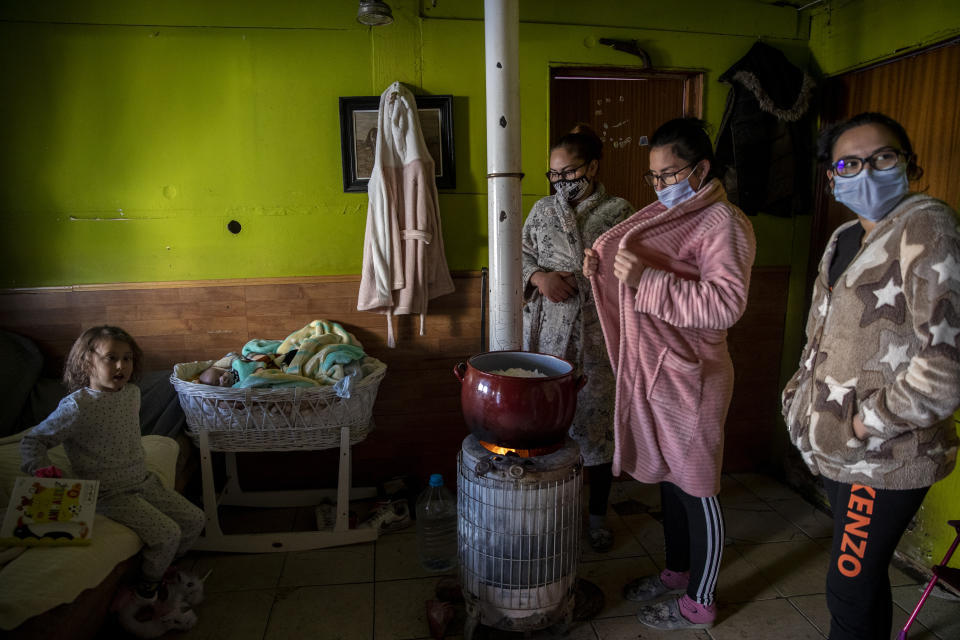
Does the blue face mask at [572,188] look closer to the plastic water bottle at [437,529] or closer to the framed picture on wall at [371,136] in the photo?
the framed picture on wall at [371,136]

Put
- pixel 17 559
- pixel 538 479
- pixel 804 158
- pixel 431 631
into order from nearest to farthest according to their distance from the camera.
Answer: pixel 17 559 < pixel 538 479 < pixel 431 631 < pixel 804 158

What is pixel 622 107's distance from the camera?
2.70 meters

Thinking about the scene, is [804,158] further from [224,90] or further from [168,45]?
[168,45]

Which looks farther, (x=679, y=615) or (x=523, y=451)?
(x=679, y=615)

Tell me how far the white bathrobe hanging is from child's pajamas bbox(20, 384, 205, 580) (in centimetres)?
93

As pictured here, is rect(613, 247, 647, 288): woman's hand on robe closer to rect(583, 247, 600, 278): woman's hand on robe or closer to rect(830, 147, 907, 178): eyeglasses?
rect(583, 247, 600, 278): woman's hand on robe

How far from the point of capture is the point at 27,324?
2.40 meters

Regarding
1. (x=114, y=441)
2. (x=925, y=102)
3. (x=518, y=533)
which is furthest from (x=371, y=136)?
(x=925, y=102)

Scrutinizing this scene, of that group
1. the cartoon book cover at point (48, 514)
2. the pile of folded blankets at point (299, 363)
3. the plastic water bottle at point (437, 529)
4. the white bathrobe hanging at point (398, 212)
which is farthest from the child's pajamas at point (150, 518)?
the white bathrobe hanging at point (398, 212)

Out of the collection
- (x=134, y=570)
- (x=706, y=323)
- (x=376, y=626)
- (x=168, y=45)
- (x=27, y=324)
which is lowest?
(x=376, y=626)

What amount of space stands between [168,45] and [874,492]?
2.73 m

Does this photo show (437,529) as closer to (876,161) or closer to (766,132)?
(876,161)

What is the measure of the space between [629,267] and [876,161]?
0.57m

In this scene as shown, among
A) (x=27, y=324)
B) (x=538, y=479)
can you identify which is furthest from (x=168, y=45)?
(x=538, y=479)
